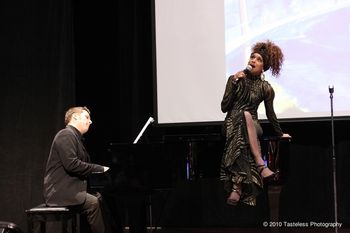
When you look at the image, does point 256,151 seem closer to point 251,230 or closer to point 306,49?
point 306,49

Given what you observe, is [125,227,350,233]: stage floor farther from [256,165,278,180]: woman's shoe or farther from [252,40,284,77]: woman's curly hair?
[252,40,284,77]: woman's curly hair

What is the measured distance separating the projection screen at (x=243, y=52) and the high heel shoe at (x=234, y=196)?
124 centimetres

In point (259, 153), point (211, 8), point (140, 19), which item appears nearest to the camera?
point (259, 153)

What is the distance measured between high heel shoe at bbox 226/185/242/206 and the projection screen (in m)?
1.24

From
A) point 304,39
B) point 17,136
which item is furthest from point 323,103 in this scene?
point 17,136

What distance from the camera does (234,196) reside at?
14.2 ft

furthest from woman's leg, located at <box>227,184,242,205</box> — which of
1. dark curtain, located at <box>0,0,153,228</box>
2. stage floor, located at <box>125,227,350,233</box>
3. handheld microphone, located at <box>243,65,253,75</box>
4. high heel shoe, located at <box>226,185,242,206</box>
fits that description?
dark curtain, located at <box>0,0,153,228</box>

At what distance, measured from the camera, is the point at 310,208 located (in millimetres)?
5625

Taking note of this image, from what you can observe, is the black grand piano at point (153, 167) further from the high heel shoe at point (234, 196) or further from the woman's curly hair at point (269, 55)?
the woman's curly hair at point (269, 55)

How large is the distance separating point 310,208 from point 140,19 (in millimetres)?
2604

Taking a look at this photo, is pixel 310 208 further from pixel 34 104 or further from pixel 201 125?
pixel 34 104

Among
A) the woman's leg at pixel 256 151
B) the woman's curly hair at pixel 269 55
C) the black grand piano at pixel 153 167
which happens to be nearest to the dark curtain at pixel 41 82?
the black grand piano at pixel 153 167

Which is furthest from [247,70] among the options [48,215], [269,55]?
[48,215]

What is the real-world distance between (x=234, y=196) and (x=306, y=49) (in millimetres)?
1746
